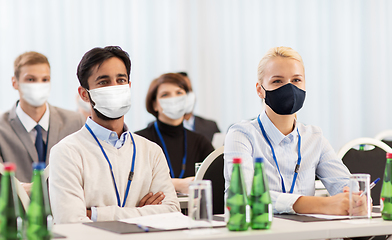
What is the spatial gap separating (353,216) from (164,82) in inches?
89.8

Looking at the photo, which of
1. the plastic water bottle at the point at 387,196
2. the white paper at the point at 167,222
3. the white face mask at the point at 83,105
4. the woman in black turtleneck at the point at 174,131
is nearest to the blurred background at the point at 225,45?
the white face mask at the point at 83,105

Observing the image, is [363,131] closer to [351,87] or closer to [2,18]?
[351,87]

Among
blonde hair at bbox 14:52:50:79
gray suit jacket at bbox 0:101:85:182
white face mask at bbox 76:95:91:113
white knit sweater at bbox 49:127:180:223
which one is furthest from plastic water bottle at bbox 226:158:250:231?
white face mask at bbox 76:95:91:113

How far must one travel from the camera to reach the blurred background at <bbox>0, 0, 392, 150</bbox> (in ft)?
16.5

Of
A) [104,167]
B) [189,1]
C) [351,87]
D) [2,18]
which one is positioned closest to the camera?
[104,167]

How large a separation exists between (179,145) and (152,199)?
1405 millimetres

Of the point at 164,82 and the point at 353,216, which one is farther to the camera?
the point at 164,82

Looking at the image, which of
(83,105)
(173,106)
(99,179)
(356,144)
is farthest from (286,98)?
(83,105)

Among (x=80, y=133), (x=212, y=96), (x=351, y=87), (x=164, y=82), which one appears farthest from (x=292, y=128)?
(x=351, y=87)

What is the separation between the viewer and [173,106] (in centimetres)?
362

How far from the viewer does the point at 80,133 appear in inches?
81.3

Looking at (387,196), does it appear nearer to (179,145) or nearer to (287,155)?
(287,155)

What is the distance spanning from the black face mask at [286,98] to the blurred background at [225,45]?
329 centimetres

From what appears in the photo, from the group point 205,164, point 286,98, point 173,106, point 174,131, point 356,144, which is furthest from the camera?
point 173,106
